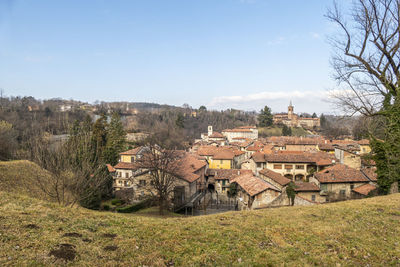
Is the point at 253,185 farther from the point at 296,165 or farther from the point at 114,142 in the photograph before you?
the point at 114,142

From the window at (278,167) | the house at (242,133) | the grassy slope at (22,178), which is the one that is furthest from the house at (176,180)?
the house at (242,133)

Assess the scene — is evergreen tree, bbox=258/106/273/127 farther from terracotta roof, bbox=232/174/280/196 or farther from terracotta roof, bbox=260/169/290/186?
terracotta roof, bbox=232/174/280/196

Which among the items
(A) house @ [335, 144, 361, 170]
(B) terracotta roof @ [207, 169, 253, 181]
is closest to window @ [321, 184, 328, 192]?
(B) terracotta roof @ [207, 169, 253, 181]

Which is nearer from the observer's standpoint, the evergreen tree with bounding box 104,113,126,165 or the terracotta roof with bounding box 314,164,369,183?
the terracotta roof with bounding box 314,164,369,183

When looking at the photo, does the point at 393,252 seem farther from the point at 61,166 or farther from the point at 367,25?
the point at 61,166

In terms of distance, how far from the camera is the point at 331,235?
8.98m

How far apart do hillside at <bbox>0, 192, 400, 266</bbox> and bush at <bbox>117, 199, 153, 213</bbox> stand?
55.8ft

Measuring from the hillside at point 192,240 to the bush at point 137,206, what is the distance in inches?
669

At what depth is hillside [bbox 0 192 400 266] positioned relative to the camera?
6559mm

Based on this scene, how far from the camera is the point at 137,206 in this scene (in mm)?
Answer: 29156

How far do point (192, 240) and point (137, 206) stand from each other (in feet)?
75.0

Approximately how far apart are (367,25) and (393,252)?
14.9m

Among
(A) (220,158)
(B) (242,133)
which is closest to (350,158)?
(A) (220,158)

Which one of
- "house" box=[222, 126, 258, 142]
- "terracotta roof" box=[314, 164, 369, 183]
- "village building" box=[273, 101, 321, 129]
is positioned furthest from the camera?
"village building" box=[273, 101, 321, 129]
